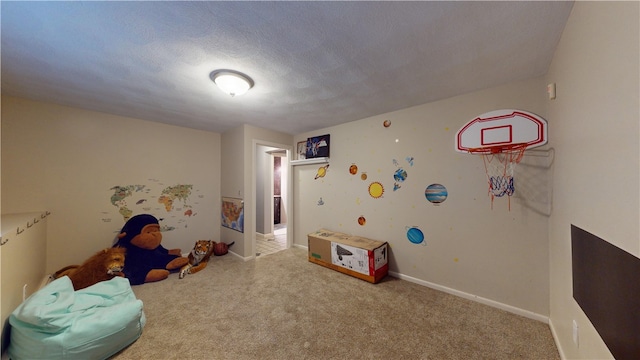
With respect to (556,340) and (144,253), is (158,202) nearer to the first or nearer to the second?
(144,253)

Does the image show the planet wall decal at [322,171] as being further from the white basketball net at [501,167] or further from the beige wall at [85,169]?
the beige wall at [85,169]

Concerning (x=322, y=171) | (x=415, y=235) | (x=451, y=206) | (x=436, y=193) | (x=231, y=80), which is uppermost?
(x=231, y=80)

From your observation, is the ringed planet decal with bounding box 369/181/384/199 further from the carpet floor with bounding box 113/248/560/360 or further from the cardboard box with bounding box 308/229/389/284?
the carpet floor with bounding box 113/248/560/360

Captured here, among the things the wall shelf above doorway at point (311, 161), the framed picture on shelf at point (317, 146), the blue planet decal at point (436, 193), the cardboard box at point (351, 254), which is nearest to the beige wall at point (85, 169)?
the wall shelf above doorway at point (311, 161)

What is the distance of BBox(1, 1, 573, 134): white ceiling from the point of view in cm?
115

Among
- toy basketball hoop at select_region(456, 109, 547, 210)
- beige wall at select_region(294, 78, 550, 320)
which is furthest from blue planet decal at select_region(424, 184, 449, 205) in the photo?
toy basketball hoop at select_region(456, 109, 547, 210)

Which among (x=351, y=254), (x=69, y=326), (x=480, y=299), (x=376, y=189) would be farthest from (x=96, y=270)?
(x=480, y=299)

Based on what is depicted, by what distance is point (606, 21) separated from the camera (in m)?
0.84

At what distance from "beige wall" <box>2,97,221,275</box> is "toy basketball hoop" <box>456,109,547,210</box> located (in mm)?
4096

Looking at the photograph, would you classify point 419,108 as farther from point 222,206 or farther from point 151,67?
point 222,206

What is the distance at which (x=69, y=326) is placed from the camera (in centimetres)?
140

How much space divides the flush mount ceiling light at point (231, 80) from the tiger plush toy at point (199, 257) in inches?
97.5

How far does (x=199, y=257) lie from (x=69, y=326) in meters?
1.71

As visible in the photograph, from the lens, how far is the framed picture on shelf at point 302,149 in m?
3.81
